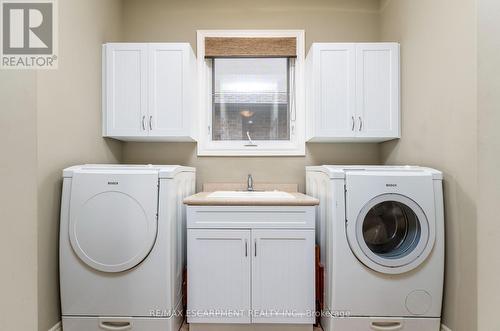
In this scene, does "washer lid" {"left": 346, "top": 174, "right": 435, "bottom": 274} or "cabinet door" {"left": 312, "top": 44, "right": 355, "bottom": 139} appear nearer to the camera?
"washer lid" {"left": 346, "top": 174, "right": 435, "bottom": 274}

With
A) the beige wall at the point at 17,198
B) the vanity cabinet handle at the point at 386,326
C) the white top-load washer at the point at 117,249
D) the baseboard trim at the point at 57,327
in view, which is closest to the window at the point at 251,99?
the white top-load washer at the point at 117,249

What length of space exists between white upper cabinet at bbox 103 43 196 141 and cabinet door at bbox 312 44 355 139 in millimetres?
1104

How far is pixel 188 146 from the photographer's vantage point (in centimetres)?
277

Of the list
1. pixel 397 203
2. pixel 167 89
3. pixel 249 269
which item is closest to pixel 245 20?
pixel 167 89

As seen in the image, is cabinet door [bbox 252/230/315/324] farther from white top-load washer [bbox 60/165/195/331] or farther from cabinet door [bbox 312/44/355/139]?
cabinet door [bbox 312/44/355/139]

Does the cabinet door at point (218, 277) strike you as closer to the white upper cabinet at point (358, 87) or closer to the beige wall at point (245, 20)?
the beige wall at point (245, 20)

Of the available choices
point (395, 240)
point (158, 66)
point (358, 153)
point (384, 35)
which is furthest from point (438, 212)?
point (158, 66)

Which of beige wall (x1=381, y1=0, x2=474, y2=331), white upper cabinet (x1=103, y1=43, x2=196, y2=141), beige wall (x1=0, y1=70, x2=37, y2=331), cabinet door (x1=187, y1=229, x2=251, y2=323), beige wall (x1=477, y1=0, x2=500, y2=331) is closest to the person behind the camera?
beige wall (x1=0, y1=70, x2=37, y2=331)

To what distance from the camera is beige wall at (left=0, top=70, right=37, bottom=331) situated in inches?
25.8

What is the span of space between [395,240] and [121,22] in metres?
3.04

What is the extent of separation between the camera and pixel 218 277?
75.4 inches

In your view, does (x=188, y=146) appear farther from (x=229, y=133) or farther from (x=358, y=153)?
(x=358, y=153)

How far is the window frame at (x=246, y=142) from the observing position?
9.00 feet

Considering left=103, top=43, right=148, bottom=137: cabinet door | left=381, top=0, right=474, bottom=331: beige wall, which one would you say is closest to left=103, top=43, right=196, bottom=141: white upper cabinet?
left=103, top=43, right=148, bottom=137: cabinet door
